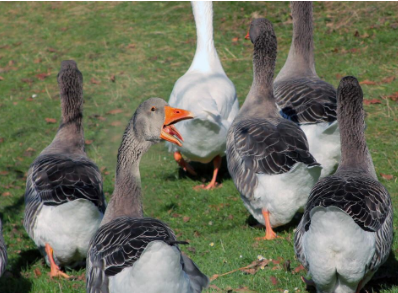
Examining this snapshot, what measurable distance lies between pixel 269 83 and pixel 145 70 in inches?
204

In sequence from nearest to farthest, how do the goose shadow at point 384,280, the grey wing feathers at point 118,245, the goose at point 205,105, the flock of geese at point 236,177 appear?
1. the grey wing feathers at point 118,245
2. the flock of geese at point 236,177
3. the goose shadow at point 384,280
4. the goose at point 205,105

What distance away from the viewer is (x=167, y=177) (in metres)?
8.50

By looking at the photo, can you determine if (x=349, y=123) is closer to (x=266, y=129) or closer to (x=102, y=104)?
(x=266, y=129)

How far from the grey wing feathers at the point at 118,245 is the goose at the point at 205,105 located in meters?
3.24

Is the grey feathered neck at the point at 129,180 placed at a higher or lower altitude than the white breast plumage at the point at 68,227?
higher

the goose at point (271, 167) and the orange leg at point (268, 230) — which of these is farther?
the orange leg at point (268, 230)

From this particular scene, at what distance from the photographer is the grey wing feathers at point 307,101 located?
6.95m

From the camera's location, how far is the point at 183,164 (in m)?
8.43

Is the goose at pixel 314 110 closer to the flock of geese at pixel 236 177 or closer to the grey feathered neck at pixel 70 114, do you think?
the flock of geese at pixel 236 177

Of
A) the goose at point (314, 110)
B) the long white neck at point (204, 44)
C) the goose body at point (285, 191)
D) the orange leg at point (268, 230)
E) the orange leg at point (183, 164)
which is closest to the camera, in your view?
the goose body at point (285, 191)

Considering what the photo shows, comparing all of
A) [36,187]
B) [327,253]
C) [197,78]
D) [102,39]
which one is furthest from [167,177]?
[102,39]

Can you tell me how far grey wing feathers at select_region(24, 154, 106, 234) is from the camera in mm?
5652

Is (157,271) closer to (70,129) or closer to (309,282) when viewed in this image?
(309,282)

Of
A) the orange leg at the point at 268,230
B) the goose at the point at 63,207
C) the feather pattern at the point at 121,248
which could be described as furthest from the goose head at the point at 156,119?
the orange leg at the point at 268,230
